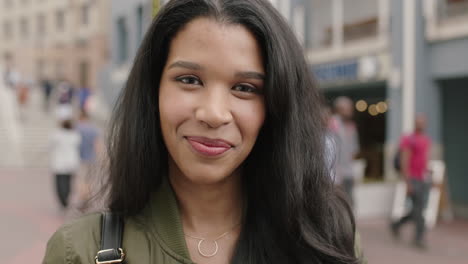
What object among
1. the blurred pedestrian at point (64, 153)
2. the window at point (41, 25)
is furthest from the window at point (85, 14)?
the blurred pedestrian at point (64, 153)

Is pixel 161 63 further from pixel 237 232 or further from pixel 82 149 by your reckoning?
pixel 82 149

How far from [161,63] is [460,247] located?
24.2 feet

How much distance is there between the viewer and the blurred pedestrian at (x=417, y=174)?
743 centimetres

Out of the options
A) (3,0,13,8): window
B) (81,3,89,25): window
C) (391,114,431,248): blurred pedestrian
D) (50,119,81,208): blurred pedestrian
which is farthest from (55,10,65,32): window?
(391,114,431,248): blurred pedestrian

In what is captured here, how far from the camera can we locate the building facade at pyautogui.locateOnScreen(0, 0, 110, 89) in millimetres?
37812

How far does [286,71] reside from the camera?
1.43 m

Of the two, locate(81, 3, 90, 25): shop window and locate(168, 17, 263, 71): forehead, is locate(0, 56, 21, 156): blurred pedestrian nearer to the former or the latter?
locate(168, 17, 263, 71): forehead

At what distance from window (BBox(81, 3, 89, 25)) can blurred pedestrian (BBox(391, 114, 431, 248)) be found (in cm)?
3479

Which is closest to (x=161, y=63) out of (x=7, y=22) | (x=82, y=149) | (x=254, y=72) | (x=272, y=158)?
(x=254, y=72)

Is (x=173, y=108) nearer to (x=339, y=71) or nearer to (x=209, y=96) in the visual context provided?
(x=209, y=96)

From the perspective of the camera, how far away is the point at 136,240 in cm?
139

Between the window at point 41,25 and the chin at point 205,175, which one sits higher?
the window at point 41,25

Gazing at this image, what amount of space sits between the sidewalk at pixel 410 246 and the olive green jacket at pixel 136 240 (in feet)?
18.3

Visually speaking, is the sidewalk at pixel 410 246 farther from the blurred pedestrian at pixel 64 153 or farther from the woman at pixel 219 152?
the woman at pixel 219 152
